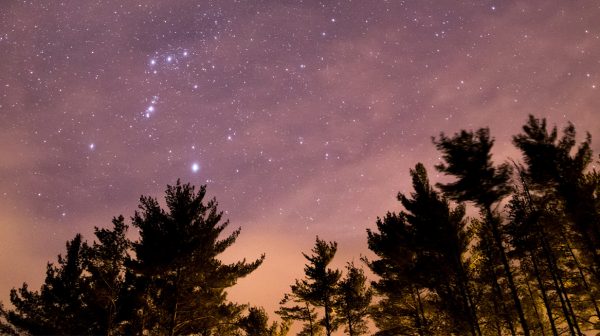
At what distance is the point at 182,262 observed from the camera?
57.0 ft

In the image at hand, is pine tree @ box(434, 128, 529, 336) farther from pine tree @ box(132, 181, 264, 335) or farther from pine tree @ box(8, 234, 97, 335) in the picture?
pine tree @ box(8, 234, 97, 335)

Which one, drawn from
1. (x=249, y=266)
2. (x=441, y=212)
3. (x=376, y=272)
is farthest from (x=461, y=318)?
(x=249, y=266)

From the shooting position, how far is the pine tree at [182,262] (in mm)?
17297

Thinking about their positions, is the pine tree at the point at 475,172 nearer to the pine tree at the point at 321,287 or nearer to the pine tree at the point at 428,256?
the pine tree at the point at 428,256

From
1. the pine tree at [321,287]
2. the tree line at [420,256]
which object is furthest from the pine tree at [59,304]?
the pine tree at [321,287]

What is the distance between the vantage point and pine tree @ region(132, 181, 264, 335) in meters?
17.3

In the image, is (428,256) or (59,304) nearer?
(428,256)

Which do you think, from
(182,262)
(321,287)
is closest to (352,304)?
(321,287)

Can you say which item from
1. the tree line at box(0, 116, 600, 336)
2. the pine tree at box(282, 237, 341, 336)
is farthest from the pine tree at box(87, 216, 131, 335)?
the pine tree at box(282, 237, 341, 336)

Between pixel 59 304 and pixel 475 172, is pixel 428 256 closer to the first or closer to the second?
pixel 475 172

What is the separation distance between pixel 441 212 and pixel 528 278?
45.7ft

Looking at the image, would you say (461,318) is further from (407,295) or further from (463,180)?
(407,295)

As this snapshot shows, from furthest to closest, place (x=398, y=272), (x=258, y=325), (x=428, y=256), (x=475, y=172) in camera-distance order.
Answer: (x=258, y=325), (x=398, y=272), (x=428, y=256), (x=475, y=172)

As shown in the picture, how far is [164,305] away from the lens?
1881 cm
